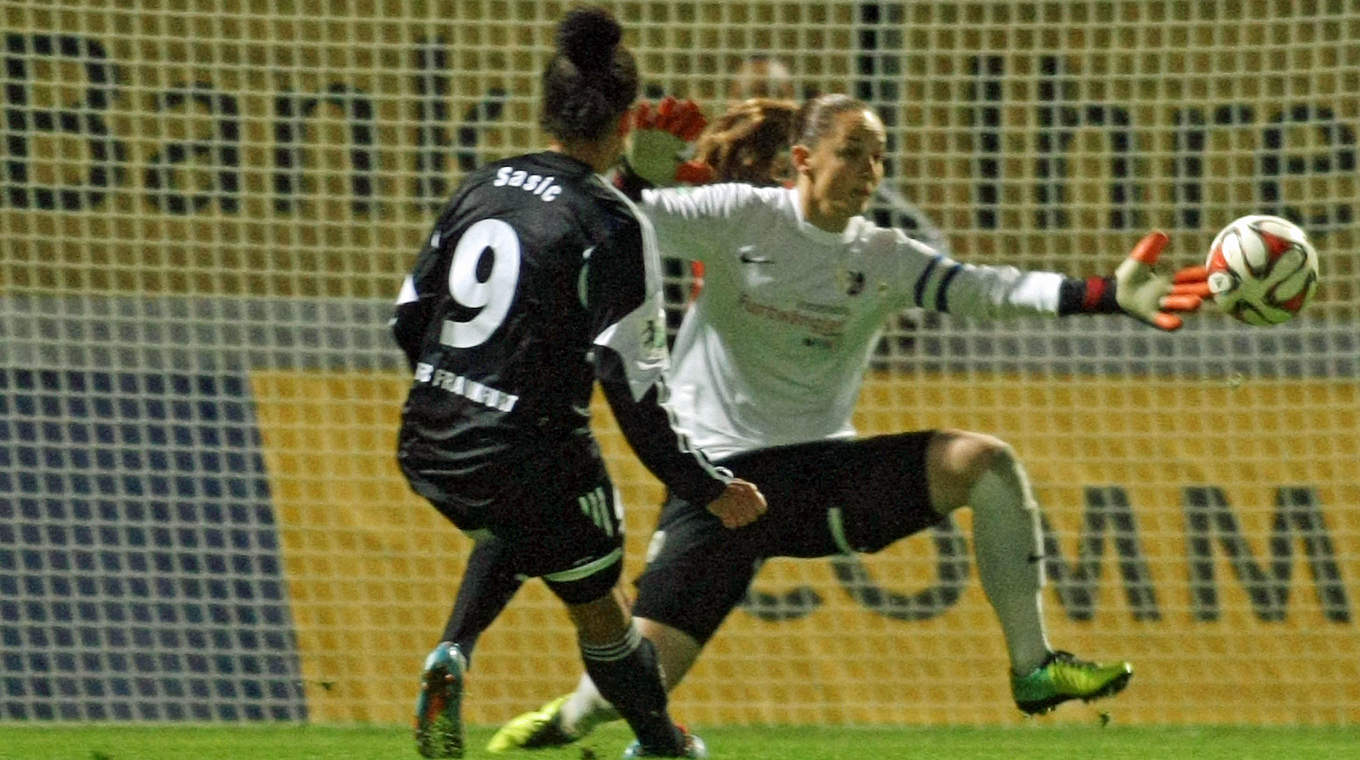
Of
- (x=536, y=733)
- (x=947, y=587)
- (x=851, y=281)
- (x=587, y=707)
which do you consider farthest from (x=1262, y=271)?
(x=947, y=587)

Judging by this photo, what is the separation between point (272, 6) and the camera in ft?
24.0

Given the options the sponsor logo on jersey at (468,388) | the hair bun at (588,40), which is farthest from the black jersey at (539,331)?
the hair bun at (588,40)

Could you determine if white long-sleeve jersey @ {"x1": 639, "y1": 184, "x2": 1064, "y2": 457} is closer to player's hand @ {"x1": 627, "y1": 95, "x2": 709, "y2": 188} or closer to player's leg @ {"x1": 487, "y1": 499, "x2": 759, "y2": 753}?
player's hand @ {"x1": 627, "y1": 95, "x2": 709, "y2": 188}

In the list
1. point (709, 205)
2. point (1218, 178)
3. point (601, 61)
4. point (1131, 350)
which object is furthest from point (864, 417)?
point (601, 61)

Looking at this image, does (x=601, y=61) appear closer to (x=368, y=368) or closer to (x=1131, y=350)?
(x=368, y=368)

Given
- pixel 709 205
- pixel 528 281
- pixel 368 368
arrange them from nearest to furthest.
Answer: pixel 528 281 < pixel 709 205 < pixel 368 368

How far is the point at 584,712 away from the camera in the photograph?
488cm

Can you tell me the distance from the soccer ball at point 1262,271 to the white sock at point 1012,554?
635 mm

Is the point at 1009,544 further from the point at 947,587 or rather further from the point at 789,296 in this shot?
the point at 947,587

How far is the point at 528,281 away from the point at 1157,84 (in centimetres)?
434

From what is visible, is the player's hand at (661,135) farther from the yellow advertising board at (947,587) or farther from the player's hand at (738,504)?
the yellow advertising board at (947,587)

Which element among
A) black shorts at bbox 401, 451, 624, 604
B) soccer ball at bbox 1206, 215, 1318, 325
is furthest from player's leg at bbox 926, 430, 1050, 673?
black shorts at bbox 401, 451, 624, 604

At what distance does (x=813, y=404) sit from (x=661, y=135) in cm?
77

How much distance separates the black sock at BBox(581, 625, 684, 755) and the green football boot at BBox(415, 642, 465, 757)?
1.04 ft
